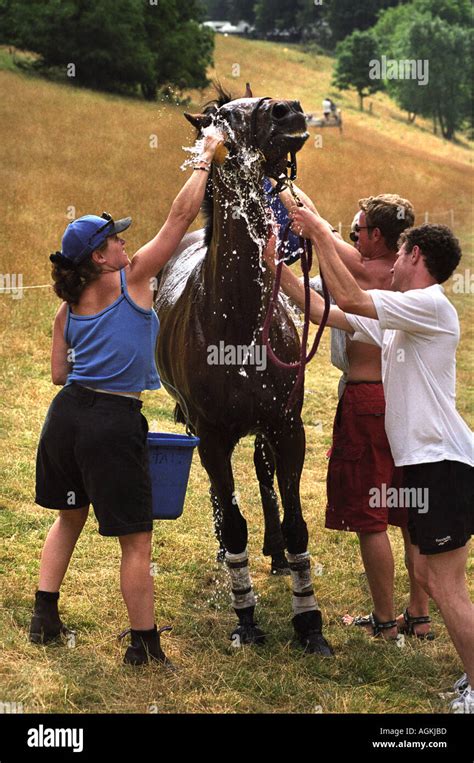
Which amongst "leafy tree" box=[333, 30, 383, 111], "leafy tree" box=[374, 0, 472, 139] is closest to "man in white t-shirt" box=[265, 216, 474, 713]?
"leafy tree" box=[374, 0, 472, 139]

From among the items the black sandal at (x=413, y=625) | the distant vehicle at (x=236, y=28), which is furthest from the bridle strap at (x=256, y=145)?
the distant vehicle at (x=236, y=28)

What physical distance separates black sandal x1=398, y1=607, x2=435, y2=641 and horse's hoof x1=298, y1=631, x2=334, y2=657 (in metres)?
0.47

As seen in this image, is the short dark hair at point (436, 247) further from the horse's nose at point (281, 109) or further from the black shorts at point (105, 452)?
the black shorts at point (105, 452)

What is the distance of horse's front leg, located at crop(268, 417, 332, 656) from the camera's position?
15.0 feet

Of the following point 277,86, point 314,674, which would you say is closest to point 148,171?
point 314,674

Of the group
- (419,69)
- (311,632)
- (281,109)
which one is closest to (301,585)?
(311,632)

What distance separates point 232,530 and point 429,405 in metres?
1.38

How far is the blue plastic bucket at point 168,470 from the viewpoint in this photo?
4.33m

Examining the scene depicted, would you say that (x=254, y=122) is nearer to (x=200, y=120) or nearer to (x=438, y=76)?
(x=200, y=120)

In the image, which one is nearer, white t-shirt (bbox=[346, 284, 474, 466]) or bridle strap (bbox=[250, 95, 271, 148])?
white t-shirt (bbox=[346, 284, 474, 466])

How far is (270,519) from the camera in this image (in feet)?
18.9

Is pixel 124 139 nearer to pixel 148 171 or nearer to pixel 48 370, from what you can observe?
pixel 148 171

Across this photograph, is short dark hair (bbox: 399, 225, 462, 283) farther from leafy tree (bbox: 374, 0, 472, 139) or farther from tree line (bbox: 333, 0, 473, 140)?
leafy tree (bbox: 374, 0, 472, 139)

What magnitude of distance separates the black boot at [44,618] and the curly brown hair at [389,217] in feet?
7.61
